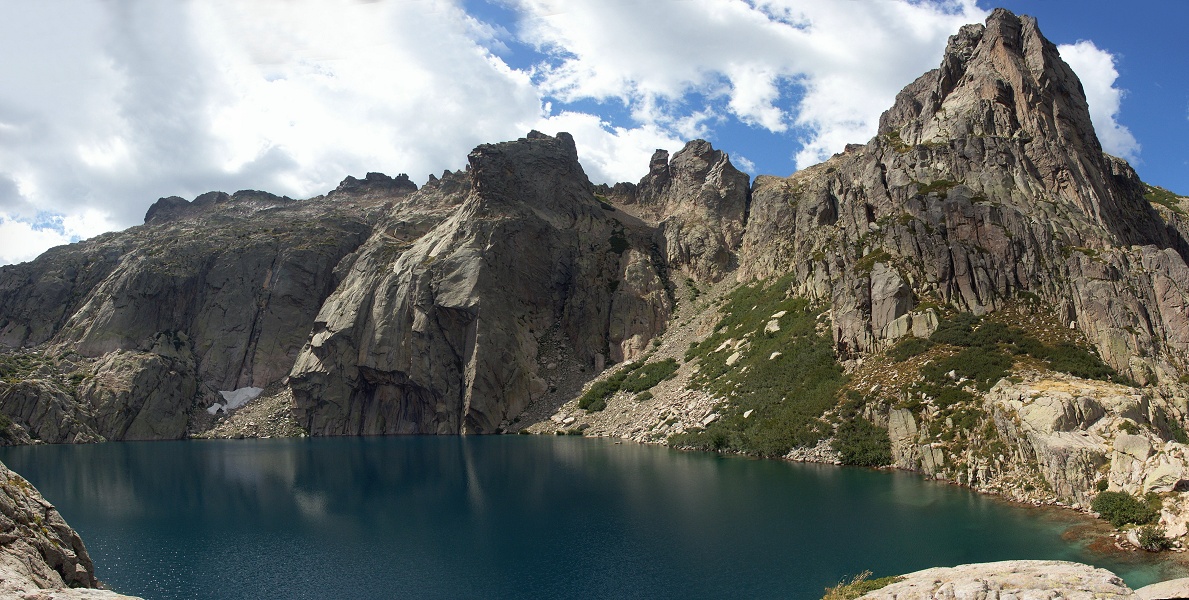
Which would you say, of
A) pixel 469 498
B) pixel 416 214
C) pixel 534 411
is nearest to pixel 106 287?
pixel 416 214

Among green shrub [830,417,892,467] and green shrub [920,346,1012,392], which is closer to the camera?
green shrub [920,346,1012,392]

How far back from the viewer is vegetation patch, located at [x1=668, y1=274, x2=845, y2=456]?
2315 inches

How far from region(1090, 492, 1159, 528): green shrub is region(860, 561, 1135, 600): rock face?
16.3 metres

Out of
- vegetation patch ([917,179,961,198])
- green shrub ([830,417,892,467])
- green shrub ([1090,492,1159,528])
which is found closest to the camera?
green shrub ([1090,492,1159,528])

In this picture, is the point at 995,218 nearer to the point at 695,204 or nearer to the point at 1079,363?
the point at 1079,363

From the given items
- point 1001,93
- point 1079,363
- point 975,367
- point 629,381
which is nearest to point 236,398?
point 629,381

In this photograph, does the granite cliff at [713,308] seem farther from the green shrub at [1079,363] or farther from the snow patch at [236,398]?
the snow patch at [236,398]

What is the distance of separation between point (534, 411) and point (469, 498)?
54325 mm

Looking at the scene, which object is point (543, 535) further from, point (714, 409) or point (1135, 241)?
point (1135, 241)

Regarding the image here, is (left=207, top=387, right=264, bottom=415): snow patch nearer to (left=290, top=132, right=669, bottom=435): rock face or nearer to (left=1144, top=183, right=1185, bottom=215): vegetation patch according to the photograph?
(left=290, top=132, right=669, bottom=435): rock face

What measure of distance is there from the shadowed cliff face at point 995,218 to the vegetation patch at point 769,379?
379cm

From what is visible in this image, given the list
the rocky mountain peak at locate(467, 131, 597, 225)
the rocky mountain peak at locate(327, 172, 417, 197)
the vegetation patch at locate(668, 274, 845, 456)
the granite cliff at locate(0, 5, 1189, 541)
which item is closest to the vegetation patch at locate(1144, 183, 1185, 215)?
the granite cliff at locate(0, 5, 1189, 541)

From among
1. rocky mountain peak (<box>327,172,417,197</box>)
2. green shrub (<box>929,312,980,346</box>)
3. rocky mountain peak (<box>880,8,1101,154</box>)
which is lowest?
green shrub (<box>929,312,980,346</box>)

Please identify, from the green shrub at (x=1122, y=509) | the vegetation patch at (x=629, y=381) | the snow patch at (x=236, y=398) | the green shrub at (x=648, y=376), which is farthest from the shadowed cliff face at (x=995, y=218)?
the snow patch at (x=236, y=398)
